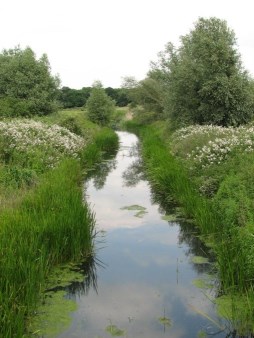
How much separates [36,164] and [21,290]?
9255 mm

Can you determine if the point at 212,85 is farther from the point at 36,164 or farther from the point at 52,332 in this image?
the point at 52,332

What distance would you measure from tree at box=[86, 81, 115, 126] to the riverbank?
32.5 m

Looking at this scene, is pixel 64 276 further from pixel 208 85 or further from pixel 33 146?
pixel 208 85

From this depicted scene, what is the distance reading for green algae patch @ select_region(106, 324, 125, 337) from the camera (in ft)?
19.5

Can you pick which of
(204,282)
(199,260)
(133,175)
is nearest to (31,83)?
(133,175)

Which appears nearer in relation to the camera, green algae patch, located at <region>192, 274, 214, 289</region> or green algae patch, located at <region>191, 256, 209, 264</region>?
green algae patch, located at <region>192, 274, 214, 289</region>

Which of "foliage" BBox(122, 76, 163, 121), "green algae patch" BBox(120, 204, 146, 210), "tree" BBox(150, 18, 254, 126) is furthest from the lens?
"foliage" BBox(122, 76, 163, 121)

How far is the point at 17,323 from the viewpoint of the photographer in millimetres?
4906

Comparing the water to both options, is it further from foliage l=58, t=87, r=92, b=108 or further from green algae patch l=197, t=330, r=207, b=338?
foliage l=58, t=87, r=92, b=108

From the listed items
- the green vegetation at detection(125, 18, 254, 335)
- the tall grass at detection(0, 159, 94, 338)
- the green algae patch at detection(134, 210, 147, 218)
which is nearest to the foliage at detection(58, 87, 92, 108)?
the green vegetation at detection(125, 18, 254, 335)

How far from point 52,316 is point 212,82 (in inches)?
774

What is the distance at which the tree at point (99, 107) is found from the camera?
49531mm

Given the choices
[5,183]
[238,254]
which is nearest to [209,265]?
[238,254]

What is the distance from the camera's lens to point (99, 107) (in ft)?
163
